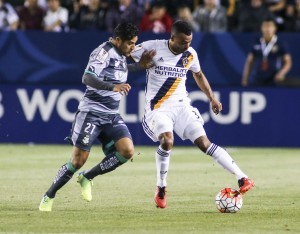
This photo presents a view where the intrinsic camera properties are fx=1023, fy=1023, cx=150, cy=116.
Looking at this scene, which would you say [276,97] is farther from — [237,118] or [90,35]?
[90,35]

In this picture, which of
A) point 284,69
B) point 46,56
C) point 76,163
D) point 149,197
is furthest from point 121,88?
point 46,56

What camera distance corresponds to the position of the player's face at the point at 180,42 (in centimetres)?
1141

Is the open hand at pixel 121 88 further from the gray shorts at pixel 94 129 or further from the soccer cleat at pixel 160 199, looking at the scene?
the soccer cleat at pixel 160 199

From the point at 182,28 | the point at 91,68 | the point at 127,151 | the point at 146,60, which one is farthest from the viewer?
the point at 146,60

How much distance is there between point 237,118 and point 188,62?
28.7ft

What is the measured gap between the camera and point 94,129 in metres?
11.1

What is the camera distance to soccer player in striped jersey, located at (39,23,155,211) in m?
10.9

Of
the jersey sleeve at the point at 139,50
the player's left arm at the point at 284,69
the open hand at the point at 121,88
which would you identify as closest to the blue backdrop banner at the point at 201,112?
the player's left arm at the point at 284,69

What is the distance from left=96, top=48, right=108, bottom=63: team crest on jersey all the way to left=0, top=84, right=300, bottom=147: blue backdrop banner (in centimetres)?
951

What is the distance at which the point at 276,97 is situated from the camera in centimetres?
2025

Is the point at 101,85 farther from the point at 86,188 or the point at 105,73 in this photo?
the point at 86,188

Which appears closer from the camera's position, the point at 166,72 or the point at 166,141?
the point at 166,141

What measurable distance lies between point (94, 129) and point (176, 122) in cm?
110

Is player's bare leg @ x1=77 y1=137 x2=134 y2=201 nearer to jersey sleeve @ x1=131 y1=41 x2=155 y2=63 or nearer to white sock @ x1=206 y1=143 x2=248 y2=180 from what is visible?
white sock @ x1=206 y1=143 x2=248 y2=180
